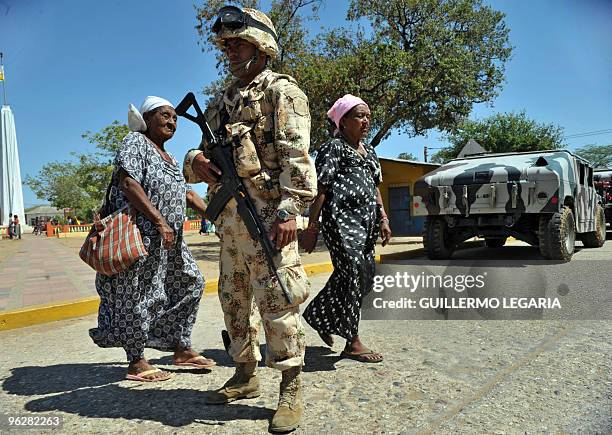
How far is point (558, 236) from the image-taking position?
7.42 metres

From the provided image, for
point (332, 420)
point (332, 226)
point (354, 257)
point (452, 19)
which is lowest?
point (332, 420)

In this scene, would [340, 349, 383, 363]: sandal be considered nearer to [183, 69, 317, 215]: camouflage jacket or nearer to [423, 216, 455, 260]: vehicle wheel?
[183, 69, 317, 215]: camouflage jacket

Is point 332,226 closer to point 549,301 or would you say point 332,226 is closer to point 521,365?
point 521,365

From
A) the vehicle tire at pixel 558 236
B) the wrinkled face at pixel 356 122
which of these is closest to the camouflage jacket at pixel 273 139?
the wrinkled face at pixel 356 122

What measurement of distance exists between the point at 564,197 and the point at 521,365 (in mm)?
5565

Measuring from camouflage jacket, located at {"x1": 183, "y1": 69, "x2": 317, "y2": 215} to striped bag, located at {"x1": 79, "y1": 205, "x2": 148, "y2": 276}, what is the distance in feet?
2.27

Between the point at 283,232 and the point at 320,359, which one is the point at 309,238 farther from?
the point at 283,232

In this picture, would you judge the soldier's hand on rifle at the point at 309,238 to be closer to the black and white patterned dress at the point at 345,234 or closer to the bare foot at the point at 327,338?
the black and white patterned dress at the point at 345,234

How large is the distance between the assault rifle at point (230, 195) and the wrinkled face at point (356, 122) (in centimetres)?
110

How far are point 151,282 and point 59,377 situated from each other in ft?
2.73

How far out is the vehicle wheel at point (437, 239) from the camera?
850 cm

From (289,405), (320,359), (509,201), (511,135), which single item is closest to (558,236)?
(509,201)

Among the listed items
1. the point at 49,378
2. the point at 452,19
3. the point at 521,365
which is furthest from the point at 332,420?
the point at 452,19

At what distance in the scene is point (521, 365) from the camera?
2.95 m
